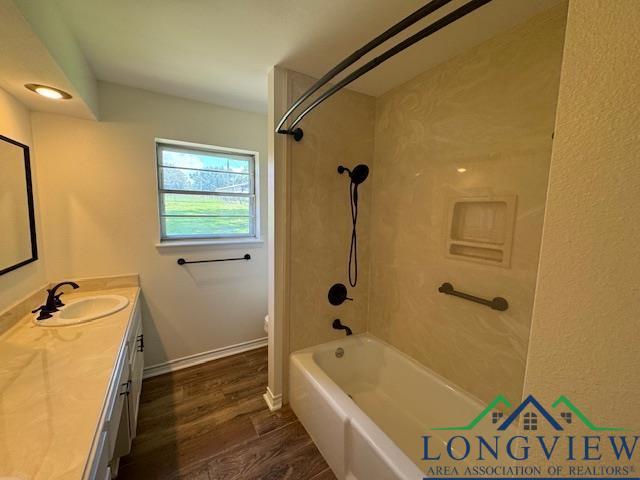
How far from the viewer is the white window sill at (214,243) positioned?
2169 millimetres

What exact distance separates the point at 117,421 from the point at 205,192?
70.2 inches

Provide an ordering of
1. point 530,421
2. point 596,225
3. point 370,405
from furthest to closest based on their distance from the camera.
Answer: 1. point 370,405
2. point 530,421
3. point 596,225

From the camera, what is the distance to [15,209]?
1467 mm

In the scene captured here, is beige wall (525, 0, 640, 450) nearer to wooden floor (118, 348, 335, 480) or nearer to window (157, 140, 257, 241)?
wooden floor (118, 348, 335, 480)

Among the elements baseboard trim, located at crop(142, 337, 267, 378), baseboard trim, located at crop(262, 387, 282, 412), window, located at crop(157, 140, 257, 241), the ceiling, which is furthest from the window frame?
baseboard trim, located at crop(262, 387, 282, 412)

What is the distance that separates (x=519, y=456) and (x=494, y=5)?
1683 millimetres

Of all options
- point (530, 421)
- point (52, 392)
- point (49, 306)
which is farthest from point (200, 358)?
point (530, 421)

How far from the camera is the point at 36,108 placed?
1637mm

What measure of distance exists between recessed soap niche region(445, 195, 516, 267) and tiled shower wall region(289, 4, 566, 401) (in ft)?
0.12

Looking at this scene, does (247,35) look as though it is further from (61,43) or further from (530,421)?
(530,421)

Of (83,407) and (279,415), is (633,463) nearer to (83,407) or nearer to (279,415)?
(83,407)

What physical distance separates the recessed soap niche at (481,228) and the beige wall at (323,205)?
717mm

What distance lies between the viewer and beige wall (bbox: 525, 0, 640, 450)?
40 cm

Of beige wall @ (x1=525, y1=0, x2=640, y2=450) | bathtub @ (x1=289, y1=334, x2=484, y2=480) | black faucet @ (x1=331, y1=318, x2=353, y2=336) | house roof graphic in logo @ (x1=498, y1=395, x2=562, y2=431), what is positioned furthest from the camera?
black faucet @ (x1=331, y1=318, x2=353, y2=336)
